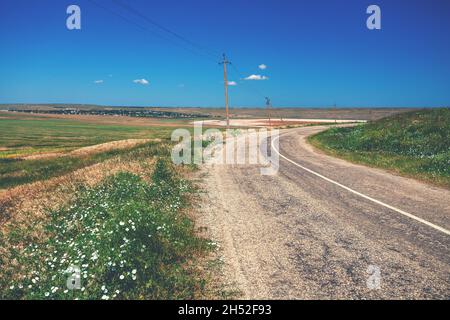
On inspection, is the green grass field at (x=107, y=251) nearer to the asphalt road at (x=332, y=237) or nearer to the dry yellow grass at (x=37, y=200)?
the dry yellow grass at (x=37, y=200)

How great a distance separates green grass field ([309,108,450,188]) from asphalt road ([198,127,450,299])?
2571 mm

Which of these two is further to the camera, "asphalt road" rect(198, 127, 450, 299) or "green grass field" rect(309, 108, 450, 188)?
"green grass field" rect(309, 108, 450, 188)

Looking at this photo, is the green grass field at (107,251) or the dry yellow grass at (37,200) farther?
the dry yellow grass at (37,200)

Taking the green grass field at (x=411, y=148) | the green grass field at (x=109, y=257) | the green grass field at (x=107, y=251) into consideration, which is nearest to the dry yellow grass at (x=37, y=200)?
the green grass field at (x=107, y=251)

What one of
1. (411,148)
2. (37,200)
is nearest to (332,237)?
(37,200)

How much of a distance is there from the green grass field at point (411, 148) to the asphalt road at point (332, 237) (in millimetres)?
2571

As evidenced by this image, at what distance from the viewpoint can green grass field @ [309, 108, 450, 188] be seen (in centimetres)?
1482

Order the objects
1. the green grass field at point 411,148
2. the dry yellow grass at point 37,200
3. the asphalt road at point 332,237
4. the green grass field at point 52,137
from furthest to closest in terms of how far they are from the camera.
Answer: the green grass field at point 52,137
the green grass field at point 411,148
the dry yellow grass at point 37,200
the asphalt road at point 332,237

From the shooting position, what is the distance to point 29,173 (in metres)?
26.2

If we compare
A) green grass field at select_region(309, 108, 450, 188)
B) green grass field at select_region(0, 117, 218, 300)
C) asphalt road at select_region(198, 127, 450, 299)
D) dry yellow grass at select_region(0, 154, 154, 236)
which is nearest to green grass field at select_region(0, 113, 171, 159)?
dry yellow grass at select_region(0, 154, 154, 236)

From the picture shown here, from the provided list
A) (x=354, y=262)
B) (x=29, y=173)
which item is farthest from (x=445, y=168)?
(x=29, y=173)

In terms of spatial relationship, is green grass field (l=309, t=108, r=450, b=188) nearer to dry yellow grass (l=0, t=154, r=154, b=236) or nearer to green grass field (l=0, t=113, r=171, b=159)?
Result: dry yellow grass (l=0, t=154, r=154, b=236)

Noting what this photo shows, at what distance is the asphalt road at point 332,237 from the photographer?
16.4 ft

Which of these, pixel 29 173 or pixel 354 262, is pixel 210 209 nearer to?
pixel 354 262
